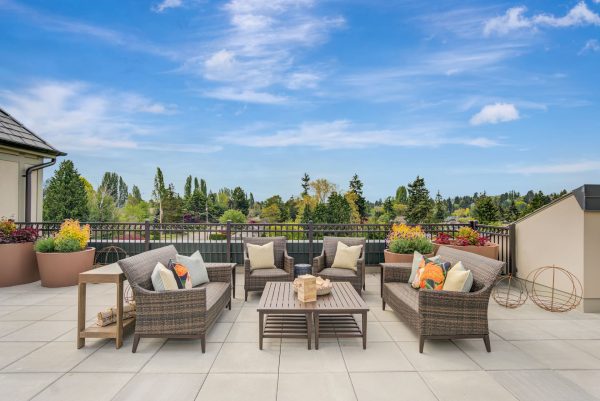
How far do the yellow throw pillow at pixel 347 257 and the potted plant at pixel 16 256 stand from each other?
5.69m

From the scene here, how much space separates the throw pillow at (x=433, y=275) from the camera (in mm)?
3689

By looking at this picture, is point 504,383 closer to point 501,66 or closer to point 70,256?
point 70,256

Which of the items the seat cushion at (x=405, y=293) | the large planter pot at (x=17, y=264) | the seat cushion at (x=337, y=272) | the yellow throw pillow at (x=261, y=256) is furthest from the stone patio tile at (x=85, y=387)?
the large planter pot at (x=17, y=264)

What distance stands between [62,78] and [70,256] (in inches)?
301

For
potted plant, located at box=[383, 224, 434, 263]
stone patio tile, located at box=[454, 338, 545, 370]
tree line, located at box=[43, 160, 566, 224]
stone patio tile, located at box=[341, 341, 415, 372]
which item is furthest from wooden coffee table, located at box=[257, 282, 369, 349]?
tree line, located at box=[43, 160, 566, 224]

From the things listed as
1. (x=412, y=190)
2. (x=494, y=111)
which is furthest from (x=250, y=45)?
(x=412, y=190)

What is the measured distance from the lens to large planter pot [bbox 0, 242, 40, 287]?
5941 mm

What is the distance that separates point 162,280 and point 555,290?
5477 millimetres

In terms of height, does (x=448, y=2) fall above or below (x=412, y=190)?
above

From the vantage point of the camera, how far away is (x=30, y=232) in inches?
253

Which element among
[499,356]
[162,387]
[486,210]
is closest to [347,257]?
[499,356]

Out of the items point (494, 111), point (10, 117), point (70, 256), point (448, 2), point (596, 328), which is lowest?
point (596, 328)

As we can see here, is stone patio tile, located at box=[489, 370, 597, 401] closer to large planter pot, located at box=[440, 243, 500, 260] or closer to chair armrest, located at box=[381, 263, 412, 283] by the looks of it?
chair armrest, located at box=[381, 263, 412, 283]

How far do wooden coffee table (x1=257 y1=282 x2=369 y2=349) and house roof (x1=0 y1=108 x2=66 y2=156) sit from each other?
7150 mm
